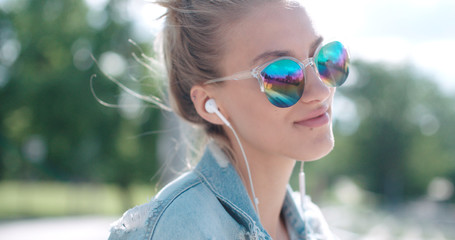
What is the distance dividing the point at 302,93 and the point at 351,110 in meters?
41.2

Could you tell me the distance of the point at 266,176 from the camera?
2100 millimetres

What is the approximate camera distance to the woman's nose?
6.22 ft

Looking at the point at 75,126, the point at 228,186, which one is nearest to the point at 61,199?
the point at 75,126

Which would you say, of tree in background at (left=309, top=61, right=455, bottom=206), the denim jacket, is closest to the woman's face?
the denim jacket

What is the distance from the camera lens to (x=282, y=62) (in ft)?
6.00

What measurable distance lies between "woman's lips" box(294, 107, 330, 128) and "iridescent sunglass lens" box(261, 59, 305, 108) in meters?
0.12

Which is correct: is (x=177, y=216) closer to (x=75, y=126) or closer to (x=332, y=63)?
(x=332, y=63)

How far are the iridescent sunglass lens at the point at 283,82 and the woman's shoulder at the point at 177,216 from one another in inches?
20.2

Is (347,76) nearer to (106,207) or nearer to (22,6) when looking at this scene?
(22,6)

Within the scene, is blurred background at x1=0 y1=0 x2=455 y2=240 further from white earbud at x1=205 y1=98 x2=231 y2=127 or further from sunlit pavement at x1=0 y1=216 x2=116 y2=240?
white earbud at x1=205 y1=98 x2=231 y2=127

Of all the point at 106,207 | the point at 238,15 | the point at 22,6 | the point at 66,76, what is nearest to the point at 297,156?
the point at 238,15

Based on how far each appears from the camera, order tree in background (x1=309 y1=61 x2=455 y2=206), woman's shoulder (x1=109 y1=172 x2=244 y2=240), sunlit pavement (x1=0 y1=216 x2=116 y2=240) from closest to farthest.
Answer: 1. woman's shoulder (x1=109 y1=172 x2=244 y2=240)
2. sunlit pavement (x1=0 y1=216 x2=116 y2=240)
3. tree in background (x1=309 y1=61 x2=455 y2=206)

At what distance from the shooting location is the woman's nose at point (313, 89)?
1896 mm

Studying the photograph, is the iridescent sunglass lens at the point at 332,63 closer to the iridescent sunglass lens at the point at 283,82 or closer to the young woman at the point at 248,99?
the young woman at the point at 248,99
